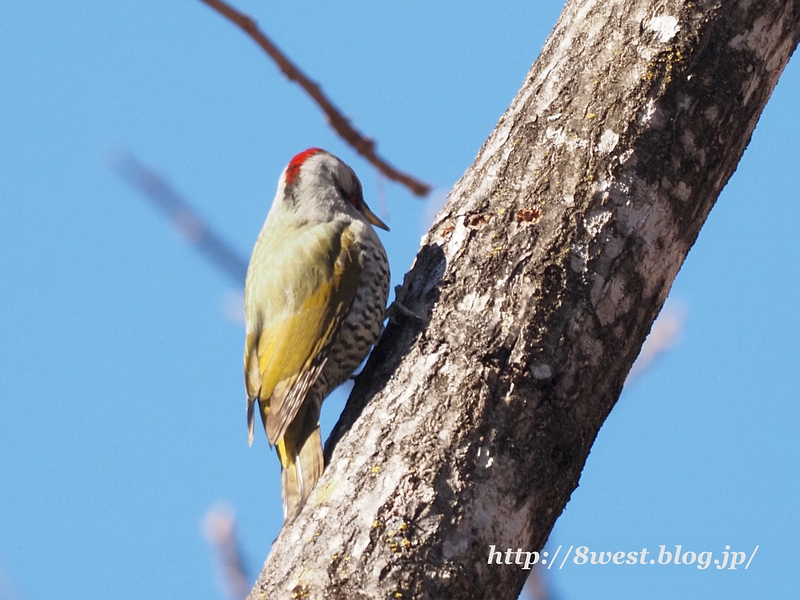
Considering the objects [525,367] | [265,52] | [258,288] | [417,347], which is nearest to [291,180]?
[258,288]

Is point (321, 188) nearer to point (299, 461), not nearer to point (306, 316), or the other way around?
point (306, 316)

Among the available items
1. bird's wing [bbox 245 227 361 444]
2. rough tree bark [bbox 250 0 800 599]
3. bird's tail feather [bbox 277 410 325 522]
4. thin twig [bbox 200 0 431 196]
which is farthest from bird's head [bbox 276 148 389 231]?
rough tree bark [bbox 250 0 800 599]

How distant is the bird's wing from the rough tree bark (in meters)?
0.65

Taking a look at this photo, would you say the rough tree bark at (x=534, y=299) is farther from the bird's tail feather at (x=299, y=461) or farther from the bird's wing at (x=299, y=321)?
the bird's wing at (x=299, y=321)

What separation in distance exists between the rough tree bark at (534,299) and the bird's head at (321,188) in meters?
1.25

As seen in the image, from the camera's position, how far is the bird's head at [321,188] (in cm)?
443

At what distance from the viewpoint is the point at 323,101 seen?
3.30m

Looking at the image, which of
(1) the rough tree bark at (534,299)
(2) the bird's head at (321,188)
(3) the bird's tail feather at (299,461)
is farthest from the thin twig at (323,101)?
(3) the bird's tail feather at (299,461)

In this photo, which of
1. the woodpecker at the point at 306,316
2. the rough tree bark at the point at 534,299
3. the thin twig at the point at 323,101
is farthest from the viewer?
the woodpecker at the point at 306,316

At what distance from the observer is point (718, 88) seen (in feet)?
9.72

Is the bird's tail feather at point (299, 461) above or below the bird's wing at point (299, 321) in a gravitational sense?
below

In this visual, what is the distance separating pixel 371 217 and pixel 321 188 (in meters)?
→ 0.35

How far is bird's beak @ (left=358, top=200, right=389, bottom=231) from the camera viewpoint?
185 inches

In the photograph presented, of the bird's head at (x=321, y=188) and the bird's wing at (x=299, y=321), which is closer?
the bird's wing at (x=299, y=321)
